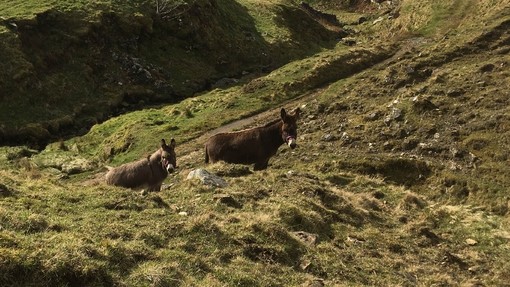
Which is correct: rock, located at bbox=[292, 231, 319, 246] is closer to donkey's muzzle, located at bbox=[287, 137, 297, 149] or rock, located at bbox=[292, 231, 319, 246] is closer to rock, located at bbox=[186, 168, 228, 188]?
rock, located at bbox=[186, 168, 228, 188]

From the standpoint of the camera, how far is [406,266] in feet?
43.9

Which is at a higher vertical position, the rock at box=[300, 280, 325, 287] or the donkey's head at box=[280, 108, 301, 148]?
the donkey's head at box=[280, 108, 301, 148]

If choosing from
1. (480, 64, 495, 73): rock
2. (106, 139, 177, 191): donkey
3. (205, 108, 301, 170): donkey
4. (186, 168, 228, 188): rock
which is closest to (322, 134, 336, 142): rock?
(205, 108, 301, 170): donkey

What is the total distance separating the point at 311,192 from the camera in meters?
17.4

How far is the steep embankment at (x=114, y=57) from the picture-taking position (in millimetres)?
36969

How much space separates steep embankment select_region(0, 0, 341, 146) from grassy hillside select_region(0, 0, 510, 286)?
3.07 metres

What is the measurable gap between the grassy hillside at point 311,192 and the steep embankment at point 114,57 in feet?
10.1

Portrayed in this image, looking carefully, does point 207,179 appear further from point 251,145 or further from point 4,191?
point 4,191

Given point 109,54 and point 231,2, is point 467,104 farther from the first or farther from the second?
point 231,2

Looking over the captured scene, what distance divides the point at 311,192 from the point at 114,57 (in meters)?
33.9

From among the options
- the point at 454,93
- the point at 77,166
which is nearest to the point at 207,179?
the point at 77,166

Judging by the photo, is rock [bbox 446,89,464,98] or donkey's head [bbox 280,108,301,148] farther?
rock [bbox 446,89,464,98]

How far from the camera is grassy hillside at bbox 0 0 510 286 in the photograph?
9539 millimetres

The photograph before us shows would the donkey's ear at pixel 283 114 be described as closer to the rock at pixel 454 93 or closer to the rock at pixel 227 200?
the rock at pixel 227 200
